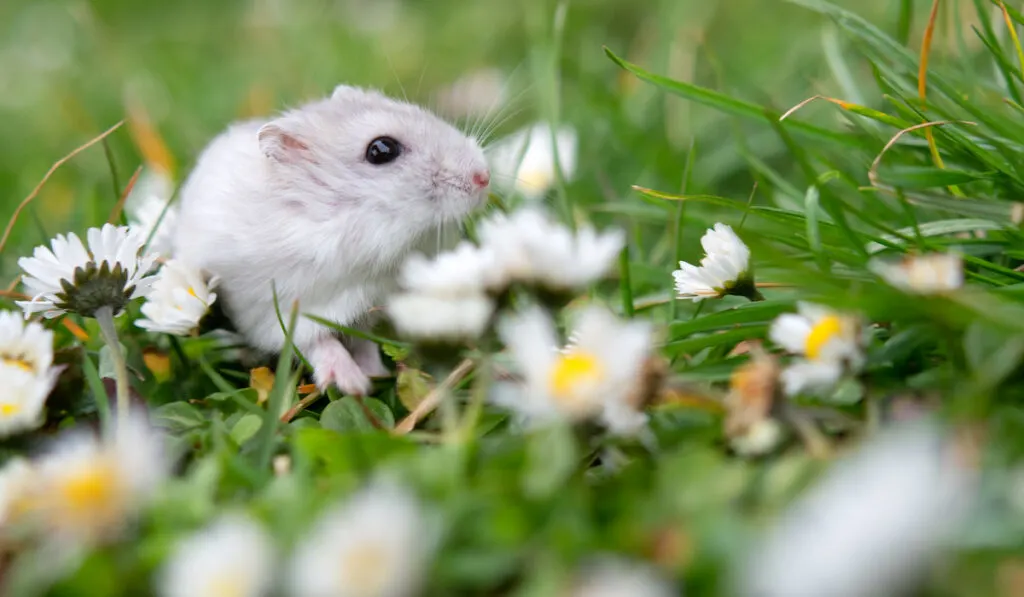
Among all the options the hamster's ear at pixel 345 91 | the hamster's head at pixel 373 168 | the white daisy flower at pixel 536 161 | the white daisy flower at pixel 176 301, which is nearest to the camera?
the white daisy flower at pixel 176 301

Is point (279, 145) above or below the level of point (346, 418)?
above

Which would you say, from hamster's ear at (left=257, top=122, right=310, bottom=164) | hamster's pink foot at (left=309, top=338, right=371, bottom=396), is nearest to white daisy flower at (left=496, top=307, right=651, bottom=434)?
hamster's pink foot at (left=309, top=338, right=371, bottom=396)

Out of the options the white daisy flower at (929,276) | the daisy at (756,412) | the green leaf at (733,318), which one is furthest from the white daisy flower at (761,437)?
the green leaf at (733,318)

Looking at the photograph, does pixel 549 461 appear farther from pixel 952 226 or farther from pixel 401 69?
pixel 401 69

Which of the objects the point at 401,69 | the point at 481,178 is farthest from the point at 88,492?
the point at 401,69

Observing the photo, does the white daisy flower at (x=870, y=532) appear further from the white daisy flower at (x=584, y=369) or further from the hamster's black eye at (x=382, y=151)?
the hamster's black eye at (x=382, y=151)

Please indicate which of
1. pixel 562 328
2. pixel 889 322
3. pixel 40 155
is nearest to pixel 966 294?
pixel 889 322

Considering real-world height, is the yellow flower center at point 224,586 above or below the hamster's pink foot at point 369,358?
above
